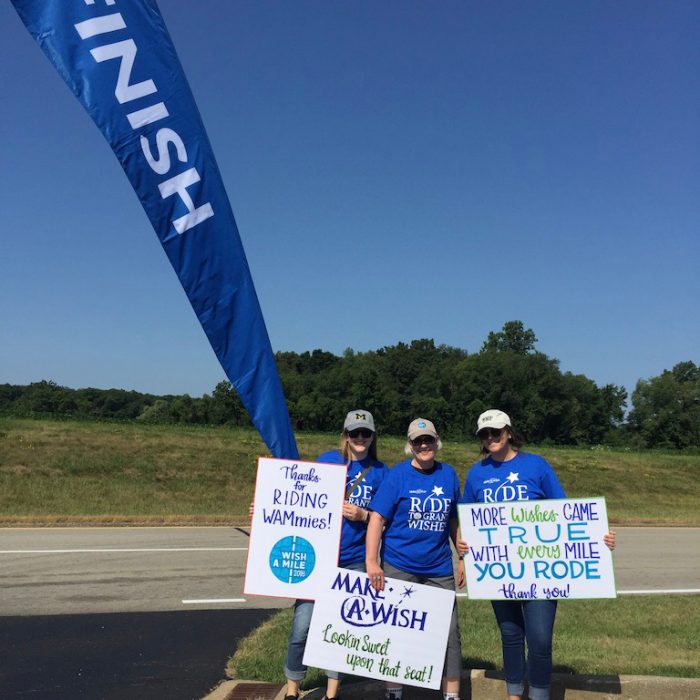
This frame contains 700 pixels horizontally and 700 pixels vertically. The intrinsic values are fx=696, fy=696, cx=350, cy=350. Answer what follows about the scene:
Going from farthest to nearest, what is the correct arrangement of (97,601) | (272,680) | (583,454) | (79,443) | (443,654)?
(583,454)
(79,443)
(97,601)
(272,680)
(443,654)

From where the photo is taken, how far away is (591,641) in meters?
6.55

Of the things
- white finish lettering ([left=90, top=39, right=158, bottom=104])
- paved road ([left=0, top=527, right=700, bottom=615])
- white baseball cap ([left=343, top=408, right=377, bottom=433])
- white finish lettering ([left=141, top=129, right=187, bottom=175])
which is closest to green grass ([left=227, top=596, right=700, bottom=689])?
paved road ([left=0, top=527, right=700, bottom=615])

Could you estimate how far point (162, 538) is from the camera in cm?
1383

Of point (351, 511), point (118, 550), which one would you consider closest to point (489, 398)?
point (118, 550)

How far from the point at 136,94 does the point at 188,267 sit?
115 cm

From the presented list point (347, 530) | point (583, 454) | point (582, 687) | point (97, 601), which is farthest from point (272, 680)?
point (583, 454)

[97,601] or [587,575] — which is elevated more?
[587,575]

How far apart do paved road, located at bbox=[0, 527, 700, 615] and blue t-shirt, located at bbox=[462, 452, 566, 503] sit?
5.05 metres

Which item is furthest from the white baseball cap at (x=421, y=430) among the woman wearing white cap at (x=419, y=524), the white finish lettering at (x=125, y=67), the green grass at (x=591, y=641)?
the white finish lettering at (x=125, y=67)

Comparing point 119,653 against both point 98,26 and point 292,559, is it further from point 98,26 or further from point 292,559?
point 98,26

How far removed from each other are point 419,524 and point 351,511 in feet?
1.47

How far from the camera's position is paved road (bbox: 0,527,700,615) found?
845cm

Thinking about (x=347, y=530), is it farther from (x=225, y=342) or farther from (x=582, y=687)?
(x=582, y=687)

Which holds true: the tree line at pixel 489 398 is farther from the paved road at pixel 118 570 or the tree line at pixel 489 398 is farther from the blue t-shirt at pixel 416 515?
the blue t-shirt at pixel 416 515
